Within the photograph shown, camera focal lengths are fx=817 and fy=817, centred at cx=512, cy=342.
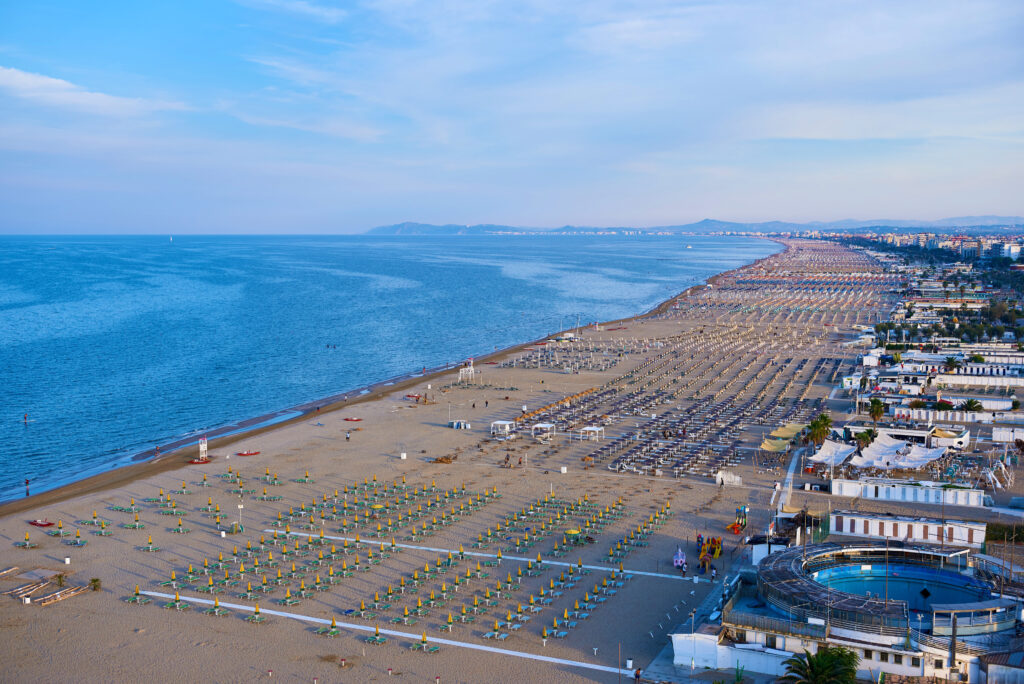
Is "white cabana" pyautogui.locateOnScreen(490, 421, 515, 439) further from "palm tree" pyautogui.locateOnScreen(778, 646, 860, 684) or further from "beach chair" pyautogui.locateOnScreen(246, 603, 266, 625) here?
"palm tree" pyautogui.locateOnScreen(778, 646, 860, 684)

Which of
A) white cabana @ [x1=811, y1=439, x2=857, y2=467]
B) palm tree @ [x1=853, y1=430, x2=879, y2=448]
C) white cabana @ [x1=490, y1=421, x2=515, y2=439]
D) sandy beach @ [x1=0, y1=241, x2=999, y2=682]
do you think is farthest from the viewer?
white cabana @ [x1=490, y1=421, x2=515, y2=439]

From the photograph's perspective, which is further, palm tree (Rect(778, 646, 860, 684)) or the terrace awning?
the terrace awning

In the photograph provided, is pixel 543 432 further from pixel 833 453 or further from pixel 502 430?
pixel 833 453

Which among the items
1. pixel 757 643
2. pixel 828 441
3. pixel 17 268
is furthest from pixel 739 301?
pixel 17 268

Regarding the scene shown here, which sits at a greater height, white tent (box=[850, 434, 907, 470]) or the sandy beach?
white tent (box=[850, 434, 907, 470])

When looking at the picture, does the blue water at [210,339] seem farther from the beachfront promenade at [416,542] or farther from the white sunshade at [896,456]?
the white sunshade at [896,456]

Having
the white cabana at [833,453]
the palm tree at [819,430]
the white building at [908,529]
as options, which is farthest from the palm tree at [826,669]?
the palm tree at [819,430]

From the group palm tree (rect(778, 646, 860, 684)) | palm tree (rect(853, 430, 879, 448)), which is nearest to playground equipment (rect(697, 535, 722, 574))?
palm tree (rect(778, 646, 860, 684))

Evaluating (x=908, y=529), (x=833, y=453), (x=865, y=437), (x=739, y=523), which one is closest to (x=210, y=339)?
(x=833, y=453)
